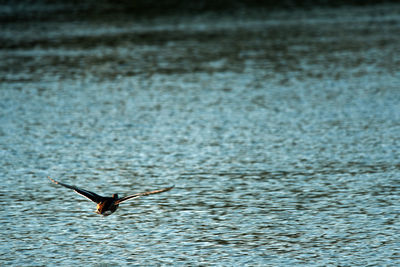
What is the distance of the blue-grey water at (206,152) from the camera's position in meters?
17.8

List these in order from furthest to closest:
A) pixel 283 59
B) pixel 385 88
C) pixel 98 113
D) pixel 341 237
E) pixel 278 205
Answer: pixel 283 59 < pixel 385 88 < pixel 98 113 < pixel 278 205 < pixel 341 237

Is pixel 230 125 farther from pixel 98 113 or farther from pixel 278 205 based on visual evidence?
pixel 278 205

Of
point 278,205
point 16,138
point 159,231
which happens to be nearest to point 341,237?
point 278,205

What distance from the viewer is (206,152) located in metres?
27.2

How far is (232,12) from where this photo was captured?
80938mm

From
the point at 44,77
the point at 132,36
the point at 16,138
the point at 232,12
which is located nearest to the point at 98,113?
the point at 16,138

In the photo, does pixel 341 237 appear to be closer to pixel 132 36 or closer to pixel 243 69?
pixel 243 69

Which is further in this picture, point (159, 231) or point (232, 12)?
point (232, 12)

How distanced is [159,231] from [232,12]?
64.3 meters

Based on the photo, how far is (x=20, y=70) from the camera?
47.8m

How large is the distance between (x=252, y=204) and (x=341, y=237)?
3.62 meters

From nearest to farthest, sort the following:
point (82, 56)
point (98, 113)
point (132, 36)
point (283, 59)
Result: point (98, 113), point (283, 59), point (82, 56), point (132, 36)

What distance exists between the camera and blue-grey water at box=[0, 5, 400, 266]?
17.8 metres

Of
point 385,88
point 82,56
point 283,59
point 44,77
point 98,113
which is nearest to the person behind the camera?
point 98,113
